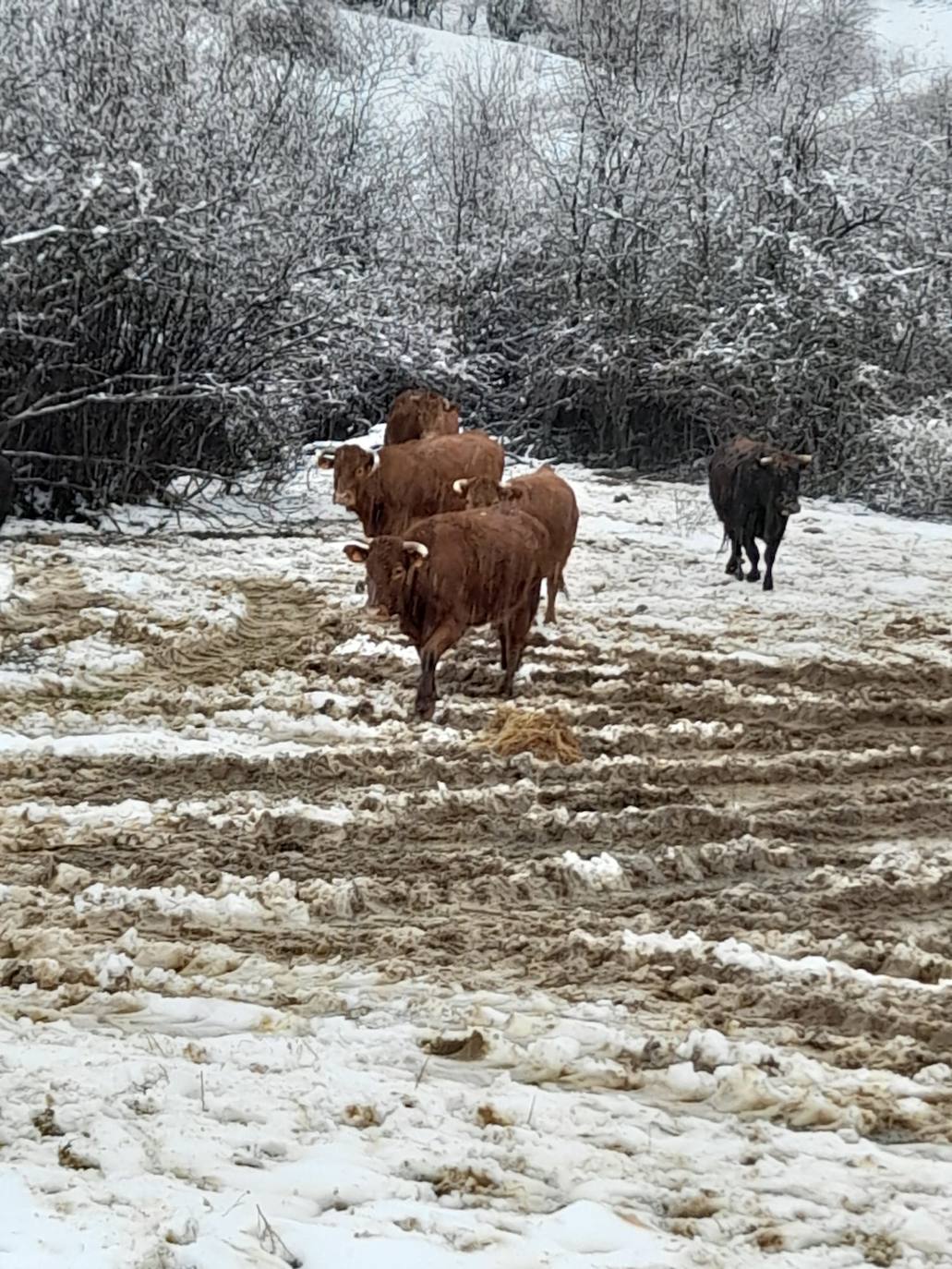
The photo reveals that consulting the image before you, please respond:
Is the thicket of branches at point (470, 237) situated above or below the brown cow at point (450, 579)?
above

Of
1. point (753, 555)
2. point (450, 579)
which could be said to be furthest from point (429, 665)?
point (753, 555)

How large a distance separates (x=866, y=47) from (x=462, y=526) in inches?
1050

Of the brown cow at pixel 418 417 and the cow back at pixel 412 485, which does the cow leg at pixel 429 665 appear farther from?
the brown cow at pixel 418 417

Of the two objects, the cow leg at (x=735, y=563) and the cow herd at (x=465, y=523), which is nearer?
the cow herd at (x=465, y=523)

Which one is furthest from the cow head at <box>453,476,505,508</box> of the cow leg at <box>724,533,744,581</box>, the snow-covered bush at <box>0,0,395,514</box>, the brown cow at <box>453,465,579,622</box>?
the snow-covered bush at <box>0,0,395,514</box>

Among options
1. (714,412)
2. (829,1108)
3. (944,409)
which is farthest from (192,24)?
(829,1108)

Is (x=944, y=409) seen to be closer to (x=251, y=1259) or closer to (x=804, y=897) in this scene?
(x=804, y=897)

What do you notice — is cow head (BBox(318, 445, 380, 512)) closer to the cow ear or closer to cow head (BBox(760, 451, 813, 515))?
the cow ear

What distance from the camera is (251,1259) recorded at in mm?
2795

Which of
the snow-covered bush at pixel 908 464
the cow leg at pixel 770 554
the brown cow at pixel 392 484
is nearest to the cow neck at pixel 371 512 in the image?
the brown cow at pixel 392 484

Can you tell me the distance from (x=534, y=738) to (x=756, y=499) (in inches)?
198

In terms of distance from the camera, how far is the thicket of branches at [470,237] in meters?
14.4

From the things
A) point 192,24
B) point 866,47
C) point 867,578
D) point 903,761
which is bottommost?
point 903,761

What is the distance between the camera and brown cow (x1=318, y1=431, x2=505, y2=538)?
34.2 ft
